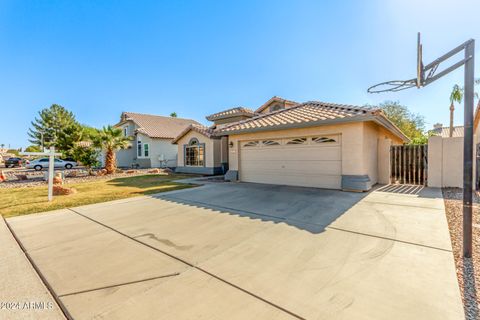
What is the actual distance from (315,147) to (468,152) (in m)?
6.44

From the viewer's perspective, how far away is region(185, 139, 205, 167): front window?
17886 millimetres

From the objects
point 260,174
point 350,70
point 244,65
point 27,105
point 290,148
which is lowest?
point 260,174

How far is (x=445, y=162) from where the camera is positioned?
9312mm

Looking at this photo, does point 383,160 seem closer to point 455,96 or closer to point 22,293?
point 22,293

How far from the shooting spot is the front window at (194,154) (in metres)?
17.9

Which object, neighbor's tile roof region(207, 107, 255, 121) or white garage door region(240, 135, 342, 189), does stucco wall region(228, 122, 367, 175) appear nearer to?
white garage door region(240, 135, 342, 189)

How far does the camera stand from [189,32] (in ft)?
41.9

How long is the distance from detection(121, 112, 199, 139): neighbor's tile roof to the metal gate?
21.5m

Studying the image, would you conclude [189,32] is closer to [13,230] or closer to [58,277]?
[13,230]

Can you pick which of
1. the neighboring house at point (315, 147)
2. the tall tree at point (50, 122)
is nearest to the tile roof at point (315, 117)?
the neighboring house at point (315, 147)

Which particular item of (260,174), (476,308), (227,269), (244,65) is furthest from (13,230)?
(244,65)

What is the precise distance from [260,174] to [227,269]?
341 inches

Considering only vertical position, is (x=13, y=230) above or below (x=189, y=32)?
below

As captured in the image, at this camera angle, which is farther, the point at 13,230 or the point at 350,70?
the point at 350,70
